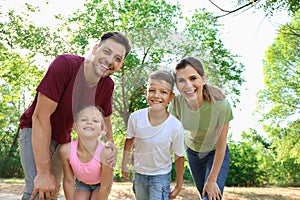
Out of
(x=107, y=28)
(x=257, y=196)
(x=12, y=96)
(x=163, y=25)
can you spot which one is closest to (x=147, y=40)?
(x=163, y=25)

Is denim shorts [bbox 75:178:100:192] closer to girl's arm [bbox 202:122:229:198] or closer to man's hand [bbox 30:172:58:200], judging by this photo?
man's hand [bbox 30:172:58:200]

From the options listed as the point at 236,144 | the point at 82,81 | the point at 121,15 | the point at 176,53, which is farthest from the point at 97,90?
the point at 236,144

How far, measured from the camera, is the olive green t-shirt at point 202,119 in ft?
8.09

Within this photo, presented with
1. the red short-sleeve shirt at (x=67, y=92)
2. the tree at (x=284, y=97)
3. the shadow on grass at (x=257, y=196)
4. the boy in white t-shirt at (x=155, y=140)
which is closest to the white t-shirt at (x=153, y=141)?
the boy in white t-shirt at (x=155, y=140)

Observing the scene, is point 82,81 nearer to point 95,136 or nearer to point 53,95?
point 53,95

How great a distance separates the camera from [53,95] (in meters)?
2.10

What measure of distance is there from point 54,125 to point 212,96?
0.90 m

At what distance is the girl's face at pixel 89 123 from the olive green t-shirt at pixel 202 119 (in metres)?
0.41

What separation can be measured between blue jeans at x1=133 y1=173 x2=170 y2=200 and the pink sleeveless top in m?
0.27

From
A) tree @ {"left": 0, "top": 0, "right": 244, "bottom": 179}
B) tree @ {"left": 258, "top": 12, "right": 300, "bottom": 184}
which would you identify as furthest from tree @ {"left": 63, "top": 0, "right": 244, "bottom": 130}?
tree @ {"left": 258, "top": 12, "right": 300, "bottom": 184}

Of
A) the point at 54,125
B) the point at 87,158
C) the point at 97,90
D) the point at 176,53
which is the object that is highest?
the point at 176,53

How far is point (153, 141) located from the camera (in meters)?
2.41

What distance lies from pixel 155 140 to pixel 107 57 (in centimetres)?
55

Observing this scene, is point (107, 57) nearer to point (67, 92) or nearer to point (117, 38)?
point (117, 38)
